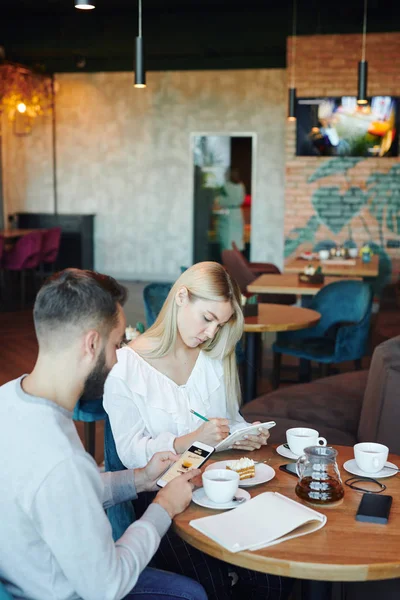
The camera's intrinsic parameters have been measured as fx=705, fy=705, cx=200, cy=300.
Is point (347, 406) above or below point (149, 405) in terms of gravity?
below

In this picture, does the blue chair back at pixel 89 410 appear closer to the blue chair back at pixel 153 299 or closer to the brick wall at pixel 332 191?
the blue chair back at pixel 153 299

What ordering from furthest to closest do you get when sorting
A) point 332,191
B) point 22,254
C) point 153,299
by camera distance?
1. point 22,254
2. point 332,191
3. point 153,299

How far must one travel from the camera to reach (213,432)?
2.09 metres

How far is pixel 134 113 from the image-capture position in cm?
1139

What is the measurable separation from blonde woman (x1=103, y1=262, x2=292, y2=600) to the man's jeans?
30 centimetres

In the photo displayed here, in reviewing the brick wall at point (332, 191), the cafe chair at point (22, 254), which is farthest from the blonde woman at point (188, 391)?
the cafe chair at point (22, 254)

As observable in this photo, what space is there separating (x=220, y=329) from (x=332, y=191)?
23.1 feet

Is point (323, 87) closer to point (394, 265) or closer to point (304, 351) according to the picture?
point (394, 265)

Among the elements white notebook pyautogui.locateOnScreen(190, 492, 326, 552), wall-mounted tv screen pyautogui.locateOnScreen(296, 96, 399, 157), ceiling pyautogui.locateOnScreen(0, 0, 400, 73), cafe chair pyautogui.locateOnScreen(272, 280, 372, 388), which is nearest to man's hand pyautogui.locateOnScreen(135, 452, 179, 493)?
white notebook pyautogui.locateOnScreen(190, 492, 326, 552)

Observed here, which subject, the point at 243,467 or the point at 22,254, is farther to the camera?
the point at 22,254

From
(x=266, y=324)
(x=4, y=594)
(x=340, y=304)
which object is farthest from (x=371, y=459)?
(x=340, y=304)

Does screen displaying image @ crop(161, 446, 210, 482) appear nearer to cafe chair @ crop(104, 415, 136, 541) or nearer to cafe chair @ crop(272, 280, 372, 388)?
cafe chair @ crop(104, 415, 136, 541)

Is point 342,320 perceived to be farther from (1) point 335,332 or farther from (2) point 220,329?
(2) point 220,329

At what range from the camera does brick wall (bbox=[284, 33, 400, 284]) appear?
350 inches
